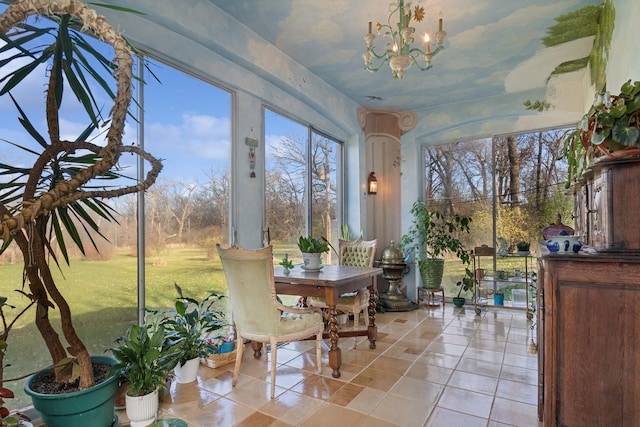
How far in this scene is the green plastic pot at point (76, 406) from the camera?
1.79 metres

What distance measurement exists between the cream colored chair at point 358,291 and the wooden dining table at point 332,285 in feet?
0.60

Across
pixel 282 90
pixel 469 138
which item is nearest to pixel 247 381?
pixel 282 90

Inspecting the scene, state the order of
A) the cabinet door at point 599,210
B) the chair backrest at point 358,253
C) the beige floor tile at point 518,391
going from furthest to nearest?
1. the chair backrest at point 358,253
2. the beige floor tile at point 518,391
3. the cabinet door at point 599,210

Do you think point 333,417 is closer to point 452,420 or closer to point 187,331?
point 452,420

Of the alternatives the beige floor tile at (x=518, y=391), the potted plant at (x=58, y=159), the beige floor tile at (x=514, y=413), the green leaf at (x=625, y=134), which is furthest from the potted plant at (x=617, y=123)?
the potted plant at (x=58, y=159)

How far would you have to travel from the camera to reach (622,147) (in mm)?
1575

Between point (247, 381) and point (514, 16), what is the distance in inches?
159

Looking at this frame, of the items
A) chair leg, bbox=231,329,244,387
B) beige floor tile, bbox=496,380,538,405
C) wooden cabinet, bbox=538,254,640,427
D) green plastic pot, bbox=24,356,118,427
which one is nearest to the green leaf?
wooden cabinet, bbox=538,254,640,427

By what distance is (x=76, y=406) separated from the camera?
1818 mm

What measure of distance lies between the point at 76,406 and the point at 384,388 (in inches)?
78.2

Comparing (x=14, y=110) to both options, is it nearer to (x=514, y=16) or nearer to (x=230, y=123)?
(x=230, y=123)

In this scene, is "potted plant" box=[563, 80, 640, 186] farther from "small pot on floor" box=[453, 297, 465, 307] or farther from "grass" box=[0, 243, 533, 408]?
"small pot on floor" box=[453, 297, 465, 307]

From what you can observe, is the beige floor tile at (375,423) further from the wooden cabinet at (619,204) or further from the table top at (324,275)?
the wooden cabinet at (619,204)

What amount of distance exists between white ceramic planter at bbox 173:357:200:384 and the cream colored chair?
1.31 meters
